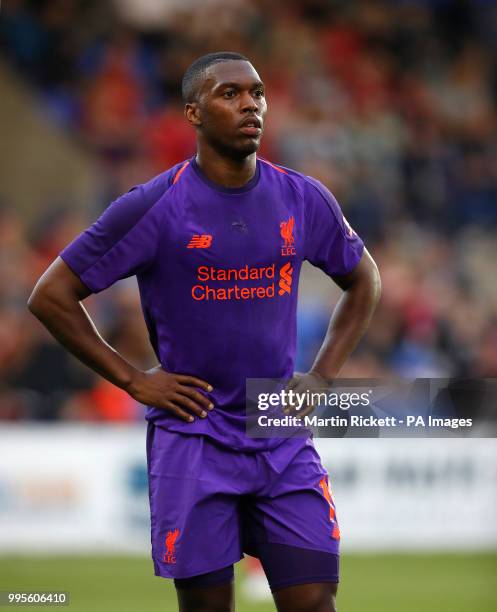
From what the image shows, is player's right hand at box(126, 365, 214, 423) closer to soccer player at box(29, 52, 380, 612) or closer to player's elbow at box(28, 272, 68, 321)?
soccer player at box(29, 52, 380, 612)

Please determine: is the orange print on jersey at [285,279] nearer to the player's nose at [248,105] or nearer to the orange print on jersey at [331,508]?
the player's nose at [248,105]

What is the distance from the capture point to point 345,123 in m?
14.3

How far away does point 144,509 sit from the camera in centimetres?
1019

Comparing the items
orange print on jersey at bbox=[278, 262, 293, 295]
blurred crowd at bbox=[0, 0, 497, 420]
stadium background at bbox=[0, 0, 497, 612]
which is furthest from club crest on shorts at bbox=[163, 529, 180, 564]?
blurred crowd at bbox=[0, 0, 497, 420]

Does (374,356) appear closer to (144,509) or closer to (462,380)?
(144,509)

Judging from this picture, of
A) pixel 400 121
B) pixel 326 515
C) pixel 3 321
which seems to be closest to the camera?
pixel 326 515

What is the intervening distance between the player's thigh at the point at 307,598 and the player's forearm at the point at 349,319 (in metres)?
0.91

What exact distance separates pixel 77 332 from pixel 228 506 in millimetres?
853

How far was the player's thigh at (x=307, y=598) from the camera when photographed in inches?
187

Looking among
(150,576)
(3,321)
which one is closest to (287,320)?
(150,576)

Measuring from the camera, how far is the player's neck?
498 centimetres

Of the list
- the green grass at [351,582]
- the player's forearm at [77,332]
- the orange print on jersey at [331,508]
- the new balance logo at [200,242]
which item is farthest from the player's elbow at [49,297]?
the green grass at [351,582]

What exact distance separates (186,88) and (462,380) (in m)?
1.68

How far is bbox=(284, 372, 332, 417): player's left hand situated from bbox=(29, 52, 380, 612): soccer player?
73 mm
